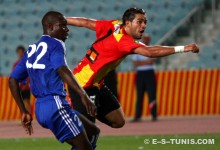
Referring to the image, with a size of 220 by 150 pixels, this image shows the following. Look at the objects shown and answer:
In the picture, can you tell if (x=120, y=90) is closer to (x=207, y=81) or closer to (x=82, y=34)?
(x=207, y=81)

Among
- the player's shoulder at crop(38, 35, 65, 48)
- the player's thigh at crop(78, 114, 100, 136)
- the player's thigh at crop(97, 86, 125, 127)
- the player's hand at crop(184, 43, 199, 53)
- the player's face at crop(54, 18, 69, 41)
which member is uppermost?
the player's face at crop(54, 18, 69, 41)

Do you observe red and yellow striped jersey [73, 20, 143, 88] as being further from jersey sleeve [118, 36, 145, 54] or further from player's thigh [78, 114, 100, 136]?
player's thigh [78, 114, 100, 136]

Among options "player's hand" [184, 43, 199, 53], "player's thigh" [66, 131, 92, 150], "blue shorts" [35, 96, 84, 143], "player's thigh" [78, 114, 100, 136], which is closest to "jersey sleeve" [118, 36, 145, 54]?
"player's hand" [184, 43, 199, 53]

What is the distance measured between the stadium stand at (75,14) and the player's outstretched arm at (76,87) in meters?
16.6

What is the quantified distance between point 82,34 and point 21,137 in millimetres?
10922

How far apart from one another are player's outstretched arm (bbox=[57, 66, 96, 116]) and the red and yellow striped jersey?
7.31ft

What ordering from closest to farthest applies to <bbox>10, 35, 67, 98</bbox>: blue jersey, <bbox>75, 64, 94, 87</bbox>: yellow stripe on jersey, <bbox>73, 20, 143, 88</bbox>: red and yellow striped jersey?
<bbox>10, 35, 67, 98</bbox>: blue jersey
<bbox>73, 20, 143, 88</bbox>: red and yellow striped jersey
<bbox>75, 64, 94, 87</bbox>: yellow stripe on jersey

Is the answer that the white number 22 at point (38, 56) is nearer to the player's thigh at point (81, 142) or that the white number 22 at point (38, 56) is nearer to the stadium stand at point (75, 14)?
the player's thigh at point (81, 142)

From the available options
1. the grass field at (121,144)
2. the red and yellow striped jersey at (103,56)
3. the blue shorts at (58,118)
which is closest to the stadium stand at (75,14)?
the grass field at (121,144)

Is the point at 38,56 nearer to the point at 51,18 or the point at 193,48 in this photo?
the point at 51,18

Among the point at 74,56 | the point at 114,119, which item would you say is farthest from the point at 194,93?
the point at 114,119

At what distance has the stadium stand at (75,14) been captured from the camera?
2627 cm

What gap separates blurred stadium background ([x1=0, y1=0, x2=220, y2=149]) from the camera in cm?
2247

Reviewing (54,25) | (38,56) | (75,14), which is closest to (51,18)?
(54,25)
